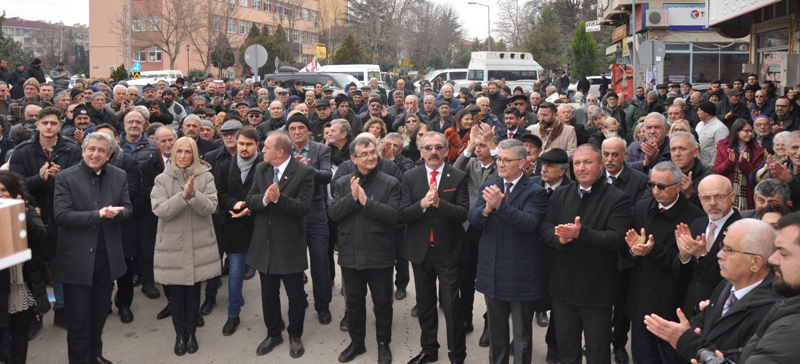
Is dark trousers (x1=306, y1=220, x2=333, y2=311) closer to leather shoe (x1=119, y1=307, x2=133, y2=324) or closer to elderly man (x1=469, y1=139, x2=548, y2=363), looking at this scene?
leather shoe (x1=119, y1=307, x2=133, y2=324)

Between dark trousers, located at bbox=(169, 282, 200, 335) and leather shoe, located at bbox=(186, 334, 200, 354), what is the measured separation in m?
0.04

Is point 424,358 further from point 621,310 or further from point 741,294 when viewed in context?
point 741,294

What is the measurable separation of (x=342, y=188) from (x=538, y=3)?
60.2 meters

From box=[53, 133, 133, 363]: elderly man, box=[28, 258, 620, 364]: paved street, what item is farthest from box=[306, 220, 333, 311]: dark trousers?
box=[53, 133, 133, 363]: elderly man

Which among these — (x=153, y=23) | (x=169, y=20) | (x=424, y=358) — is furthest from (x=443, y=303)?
(x=153, y=23)

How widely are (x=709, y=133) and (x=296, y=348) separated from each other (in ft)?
20.8

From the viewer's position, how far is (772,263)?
317 centimetres

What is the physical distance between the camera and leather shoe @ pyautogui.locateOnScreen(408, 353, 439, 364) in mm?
5699

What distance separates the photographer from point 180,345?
600 centimetres

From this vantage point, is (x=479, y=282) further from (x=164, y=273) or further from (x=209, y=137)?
(x=209, y=137)

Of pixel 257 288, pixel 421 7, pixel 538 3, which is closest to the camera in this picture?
pixel 257 288

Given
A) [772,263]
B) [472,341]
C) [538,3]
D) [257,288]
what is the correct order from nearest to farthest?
1. [772,263]
2. [472,341]
3. [257,288]
4. [538,3]

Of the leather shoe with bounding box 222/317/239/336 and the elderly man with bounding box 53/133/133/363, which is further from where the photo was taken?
the leather shoe with bounding box 222/317/239/336

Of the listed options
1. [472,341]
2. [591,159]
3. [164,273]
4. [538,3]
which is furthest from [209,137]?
[538,3]
